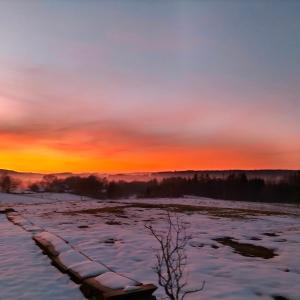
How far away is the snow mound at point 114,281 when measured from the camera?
7109 millimetres

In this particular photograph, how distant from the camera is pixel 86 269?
8562 mm

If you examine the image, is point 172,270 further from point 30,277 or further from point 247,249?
point 247,249

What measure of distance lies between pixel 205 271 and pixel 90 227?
29.8 ft

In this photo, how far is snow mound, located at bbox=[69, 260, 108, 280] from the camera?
8.17 m

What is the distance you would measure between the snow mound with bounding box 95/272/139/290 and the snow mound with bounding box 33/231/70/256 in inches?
129

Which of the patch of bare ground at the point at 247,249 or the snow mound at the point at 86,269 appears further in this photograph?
the patch of bare ground at the point at 247,249

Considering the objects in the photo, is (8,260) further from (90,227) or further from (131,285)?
(90,227)

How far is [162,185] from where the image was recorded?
6038 inches

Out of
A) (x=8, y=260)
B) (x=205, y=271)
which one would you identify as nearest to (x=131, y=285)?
(x=205, y=271)

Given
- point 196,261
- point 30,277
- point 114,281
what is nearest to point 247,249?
point 196,261

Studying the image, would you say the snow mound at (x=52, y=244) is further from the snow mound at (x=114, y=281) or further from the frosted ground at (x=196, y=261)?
the snow mound at (x=114, y=281)

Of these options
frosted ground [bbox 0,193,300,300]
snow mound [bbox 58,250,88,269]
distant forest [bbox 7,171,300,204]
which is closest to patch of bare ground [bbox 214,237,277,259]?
frosted ground [bbox 0,193,300,300]

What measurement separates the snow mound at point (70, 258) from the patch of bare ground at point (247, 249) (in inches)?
215

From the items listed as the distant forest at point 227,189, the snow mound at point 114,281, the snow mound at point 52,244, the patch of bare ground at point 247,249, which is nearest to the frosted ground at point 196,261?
the patch of bare ground at point 247,249
